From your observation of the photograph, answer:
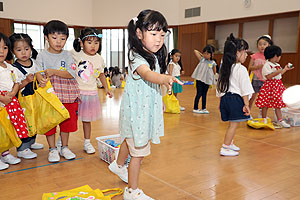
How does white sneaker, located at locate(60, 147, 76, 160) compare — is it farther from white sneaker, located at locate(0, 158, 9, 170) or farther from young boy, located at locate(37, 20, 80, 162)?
white sneaker, located at locate(0, 158, 9, 170)

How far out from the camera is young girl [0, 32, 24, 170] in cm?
206

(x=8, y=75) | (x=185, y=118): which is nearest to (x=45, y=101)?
(x=8, y=75)

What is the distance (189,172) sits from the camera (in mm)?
2137

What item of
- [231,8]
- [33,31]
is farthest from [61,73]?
[33,31]

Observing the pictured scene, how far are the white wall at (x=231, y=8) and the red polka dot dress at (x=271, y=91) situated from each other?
6.92m

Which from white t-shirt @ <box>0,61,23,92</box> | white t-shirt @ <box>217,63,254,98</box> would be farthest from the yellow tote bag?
white t-shirt @ <box>217,63,254,98</box>

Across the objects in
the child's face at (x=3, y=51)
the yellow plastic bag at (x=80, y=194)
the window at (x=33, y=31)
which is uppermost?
the window at (x=33, y=31)

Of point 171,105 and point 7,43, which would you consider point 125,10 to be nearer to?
point 171,105

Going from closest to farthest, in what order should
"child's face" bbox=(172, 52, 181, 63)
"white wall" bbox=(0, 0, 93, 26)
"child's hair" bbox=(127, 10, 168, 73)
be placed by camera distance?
"child's hair" bbox=(127, 10, 168, 73)
"child's face" bbox=(172, 52, 181, 63)
"white wall" bbox=(0, 0, 93, 26)

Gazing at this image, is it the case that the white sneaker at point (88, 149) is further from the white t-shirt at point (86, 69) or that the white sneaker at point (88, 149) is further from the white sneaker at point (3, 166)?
the white sneaker at point (3, 166)

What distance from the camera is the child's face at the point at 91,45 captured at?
7.97 feet

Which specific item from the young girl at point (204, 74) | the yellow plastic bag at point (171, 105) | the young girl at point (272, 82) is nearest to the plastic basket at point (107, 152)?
the yellow plastic bag at point (171, 105)

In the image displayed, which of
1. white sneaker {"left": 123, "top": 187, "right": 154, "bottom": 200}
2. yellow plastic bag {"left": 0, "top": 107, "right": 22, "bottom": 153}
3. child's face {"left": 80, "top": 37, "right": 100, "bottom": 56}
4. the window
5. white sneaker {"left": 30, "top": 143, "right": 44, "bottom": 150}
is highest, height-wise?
the window

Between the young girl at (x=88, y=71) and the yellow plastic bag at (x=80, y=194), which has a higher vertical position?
the young girl at (x=88, y=71)
